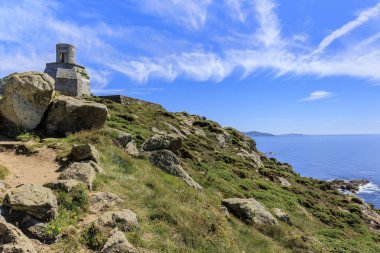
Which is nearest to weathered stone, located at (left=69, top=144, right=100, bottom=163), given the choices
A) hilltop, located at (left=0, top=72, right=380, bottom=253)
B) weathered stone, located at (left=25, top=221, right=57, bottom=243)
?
hilltop, located at (left=0, top=72, right=380, bottom=253)

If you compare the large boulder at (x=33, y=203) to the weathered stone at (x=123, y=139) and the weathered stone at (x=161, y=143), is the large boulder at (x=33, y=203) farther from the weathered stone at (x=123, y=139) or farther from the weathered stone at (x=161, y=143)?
the weathered stone at (x=161, y=143)

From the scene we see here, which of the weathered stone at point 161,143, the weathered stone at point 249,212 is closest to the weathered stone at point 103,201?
the weathered stone at point 249,212

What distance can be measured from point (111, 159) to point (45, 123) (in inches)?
214

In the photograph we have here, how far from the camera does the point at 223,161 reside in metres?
31.2

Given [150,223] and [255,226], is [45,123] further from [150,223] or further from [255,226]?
[255,226]

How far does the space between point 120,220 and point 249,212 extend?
846 cm

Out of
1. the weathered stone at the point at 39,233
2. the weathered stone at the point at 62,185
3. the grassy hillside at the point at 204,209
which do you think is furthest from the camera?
the weathered stone at the point at 62,185

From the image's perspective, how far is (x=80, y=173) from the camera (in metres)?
12.4

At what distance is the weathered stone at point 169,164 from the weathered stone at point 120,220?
8.24 m

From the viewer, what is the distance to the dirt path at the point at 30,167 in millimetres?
12127

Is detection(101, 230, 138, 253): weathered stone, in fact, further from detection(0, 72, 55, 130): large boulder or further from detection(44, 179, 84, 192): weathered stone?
detection(0, 72, 55, 130): large boulder

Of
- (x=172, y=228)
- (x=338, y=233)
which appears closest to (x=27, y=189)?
(x=172, y=228)

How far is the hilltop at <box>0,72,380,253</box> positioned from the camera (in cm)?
944

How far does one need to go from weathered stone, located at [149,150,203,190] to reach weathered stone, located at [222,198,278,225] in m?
2.48
